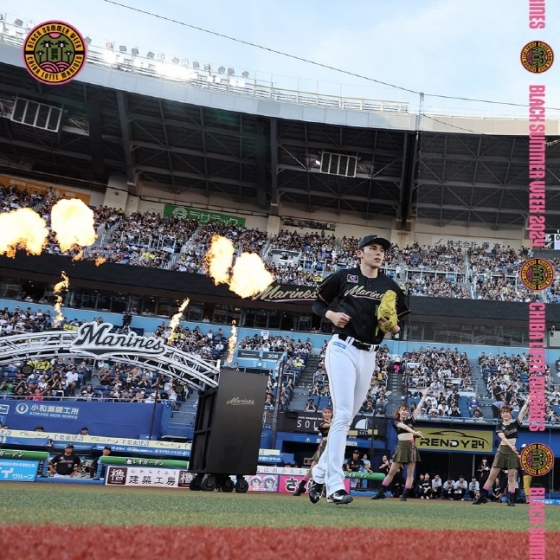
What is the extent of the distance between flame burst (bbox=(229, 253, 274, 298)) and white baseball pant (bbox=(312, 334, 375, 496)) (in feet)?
102

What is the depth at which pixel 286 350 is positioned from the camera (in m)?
33.7

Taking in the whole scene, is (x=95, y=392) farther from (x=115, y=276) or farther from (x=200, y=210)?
(x=200, y=210)

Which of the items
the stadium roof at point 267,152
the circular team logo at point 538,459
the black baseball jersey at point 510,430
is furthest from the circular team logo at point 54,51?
the stadium roof at point 267,152

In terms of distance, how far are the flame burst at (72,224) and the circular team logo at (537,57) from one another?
35266 millimetres

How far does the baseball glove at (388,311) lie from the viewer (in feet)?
19.2

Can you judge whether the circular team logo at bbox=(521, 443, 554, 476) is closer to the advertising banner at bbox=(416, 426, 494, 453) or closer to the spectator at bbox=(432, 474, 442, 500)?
Answer: the spectator at bbox=(432, 474, 442, 500)

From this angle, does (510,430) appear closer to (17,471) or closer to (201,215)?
(17,471)

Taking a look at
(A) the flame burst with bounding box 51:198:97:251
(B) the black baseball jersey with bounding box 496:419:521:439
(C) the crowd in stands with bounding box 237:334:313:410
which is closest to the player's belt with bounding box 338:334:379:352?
(B) the black baseball jersey with bounding box 496:419:521:439

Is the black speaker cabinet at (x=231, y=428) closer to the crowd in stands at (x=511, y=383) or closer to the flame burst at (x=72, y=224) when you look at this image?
the crowd in stands at (x=511, y=383)

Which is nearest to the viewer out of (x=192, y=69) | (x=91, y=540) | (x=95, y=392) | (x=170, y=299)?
(x=91, y=540)

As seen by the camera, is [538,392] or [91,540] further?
[91,540]

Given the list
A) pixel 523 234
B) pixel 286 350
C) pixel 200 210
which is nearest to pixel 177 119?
pixel 200 210

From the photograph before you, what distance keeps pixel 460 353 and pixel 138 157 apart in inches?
944

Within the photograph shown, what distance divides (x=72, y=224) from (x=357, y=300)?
1391 inches
